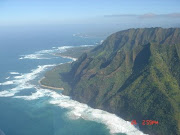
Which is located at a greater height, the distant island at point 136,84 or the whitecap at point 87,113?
the distant island at point 136,84

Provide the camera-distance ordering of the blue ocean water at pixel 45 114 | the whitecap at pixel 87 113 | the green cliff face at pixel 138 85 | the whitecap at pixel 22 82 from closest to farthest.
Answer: the green cliff face at pixel 138 85 → the blue ocean water at pixel 45 114 → the whitecap at pixel 87 113 → the whitecap at pixel 22 82

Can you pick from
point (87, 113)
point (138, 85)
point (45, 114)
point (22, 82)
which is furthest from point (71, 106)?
point (22, 82)

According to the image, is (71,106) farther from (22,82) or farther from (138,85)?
(22,82)

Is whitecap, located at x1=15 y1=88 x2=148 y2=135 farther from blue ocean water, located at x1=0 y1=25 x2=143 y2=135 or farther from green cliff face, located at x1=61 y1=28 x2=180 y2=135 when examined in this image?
green cliff face, located at x1=61 y1=28 x2=180 y2=135

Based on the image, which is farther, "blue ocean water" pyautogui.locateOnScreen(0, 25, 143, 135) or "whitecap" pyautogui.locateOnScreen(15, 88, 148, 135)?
"whitecap" pyautogui.locateOnScreen(15, 88, 148, 135)

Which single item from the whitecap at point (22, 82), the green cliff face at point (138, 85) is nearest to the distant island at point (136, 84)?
the green cliff face at point (138, 85)

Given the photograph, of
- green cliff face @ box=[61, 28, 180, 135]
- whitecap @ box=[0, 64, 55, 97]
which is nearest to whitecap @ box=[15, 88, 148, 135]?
green cliff face @ box=[61, 28, 180, 135]

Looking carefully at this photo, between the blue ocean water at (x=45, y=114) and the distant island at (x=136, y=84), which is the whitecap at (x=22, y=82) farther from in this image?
the distant island at (x=136, y=84)
